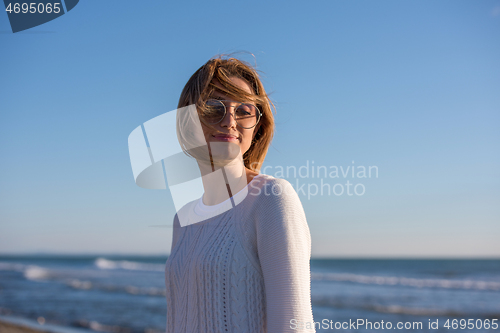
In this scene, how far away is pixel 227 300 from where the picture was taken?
147cm

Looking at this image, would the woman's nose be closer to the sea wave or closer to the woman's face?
the woman's face

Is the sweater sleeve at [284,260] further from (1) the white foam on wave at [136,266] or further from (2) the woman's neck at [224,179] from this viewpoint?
(1) the white foam on wave at [136,266]

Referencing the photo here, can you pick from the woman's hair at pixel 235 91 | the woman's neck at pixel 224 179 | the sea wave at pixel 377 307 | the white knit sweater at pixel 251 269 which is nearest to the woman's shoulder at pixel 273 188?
the white knit sweater at pixel 251 269

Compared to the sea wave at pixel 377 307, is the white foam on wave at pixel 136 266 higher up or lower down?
lower down

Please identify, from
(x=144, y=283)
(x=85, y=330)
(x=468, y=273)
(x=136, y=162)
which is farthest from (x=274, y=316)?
(x=468, y=273)

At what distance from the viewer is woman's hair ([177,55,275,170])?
177 cm

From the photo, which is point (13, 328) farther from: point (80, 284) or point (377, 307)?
point (377, 307)

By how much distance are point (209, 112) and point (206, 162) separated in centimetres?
29

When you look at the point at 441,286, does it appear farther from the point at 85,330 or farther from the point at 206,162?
the point at 206,162

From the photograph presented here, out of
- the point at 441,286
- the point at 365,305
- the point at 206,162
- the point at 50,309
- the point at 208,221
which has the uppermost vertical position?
the point at 206,162

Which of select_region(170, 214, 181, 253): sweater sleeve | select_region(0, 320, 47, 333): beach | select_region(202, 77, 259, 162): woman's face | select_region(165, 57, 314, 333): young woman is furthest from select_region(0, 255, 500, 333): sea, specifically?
select_region(202, 77, 259, 162): woman's face

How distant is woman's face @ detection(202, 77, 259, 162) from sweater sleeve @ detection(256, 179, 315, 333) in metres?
0.45

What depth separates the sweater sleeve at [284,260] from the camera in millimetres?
1271

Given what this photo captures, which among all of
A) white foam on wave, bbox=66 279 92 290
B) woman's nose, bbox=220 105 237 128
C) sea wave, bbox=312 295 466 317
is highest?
woman's nose, bbox=220 105 237 128
